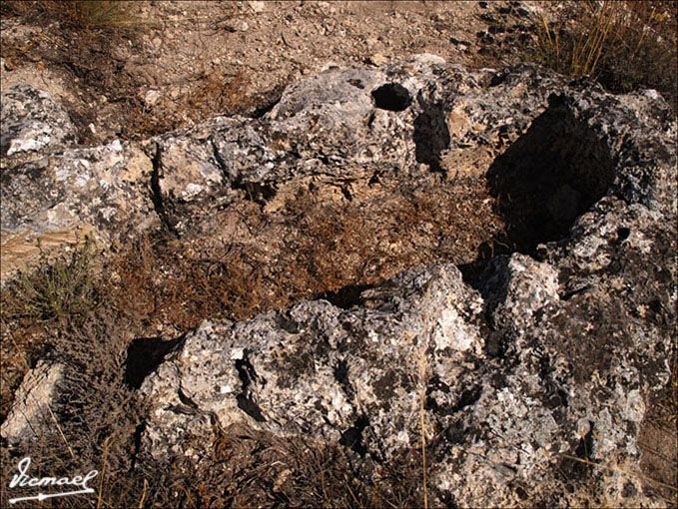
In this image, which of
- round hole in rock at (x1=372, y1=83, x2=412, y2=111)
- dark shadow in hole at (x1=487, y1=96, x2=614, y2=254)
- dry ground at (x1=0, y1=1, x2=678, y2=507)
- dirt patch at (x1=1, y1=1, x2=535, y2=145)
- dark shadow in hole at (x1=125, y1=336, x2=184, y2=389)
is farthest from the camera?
dirt patch at (x1=1, y1=1, x2=535, y2=145)

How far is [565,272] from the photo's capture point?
379 cm

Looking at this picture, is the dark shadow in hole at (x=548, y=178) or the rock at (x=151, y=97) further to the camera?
the rock at (x=151, y=97)

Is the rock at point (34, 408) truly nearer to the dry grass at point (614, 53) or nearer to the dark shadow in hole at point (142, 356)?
the dark shadow in hole at point (142, 356)

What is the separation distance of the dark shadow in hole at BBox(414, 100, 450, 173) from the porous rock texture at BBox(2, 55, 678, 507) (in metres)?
0.02

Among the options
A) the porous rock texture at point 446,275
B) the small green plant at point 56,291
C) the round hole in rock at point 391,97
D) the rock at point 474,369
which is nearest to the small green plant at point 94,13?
the porous rock texture at point 446,275

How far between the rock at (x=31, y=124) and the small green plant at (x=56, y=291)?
82 cm

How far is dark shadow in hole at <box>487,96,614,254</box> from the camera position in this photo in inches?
185

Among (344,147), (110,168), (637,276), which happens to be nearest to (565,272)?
(637,276)

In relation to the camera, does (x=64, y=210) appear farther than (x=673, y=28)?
No

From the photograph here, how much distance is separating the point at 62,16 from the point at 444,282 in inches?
184

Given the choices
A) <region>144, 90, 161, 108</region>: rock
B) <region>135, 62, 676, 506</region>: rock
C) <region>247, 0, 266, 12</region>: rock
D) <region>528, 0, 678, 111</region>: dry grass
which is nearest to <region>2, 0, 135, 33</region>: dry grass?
<region>144, 90, 161, 108</region>: rock

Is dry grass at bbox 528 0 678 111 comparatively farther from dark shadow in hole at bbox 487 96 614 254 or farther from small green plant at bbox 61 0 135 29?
small green plant at bbox 61 0 135 29

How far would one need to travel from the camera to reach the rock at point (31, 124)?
4480 mm

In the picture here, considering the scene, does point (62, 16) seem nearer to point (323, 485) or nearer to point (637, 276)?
point (323, 485)
